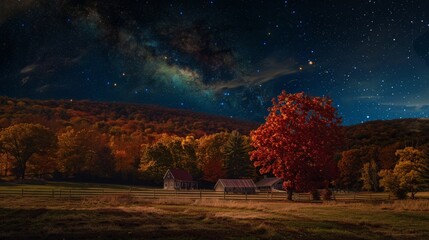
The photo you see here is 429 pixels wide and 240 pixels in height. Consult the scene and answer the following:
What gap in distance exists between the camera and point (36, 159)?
84.3m

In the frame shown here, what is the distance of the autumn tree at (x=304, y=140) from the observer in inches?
1608

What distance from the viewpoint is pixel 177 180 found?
282 feet

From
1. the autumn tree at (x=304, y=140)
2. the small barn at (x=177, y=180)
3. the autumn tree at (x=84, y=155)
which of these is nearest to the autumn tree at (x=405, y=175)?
the autumn tree at (x=304, y=140)

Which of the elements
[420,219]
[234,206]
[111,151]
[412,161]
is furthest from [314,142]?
[111,151]

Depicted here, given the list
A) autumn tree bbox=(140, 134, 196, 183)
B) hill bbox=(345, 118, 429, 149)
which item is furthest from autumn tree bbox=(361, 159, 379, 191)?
autumn tree bbox=(140, 134, 196, 183)

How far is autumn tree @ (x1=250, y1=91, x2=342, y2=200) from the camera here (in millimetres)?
40844

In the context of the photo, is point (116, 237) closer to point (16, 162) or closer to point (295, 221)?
point (295, 221)

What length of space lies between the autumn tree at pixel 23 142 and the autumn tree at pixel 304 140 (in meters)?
58.6

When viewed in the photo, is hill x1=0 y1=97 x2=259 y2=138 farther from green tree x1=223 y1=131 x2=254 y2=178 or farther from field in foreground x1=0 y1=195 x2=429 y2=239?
field in foreground x1=0 y1=195 x2=429 y2=239

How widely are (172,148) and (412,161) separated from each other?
182 feet

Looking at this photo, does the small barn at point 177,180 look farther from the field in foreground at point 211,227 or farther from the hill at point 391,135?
the field in foreground at point 211,227

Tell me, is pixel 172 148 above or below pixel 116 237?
above

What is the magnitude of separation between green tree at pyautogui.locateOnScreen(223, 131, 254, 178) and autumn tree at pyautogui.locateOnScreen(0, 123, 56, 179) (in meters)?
40.3

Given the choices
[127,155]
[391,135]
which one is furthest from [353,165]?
[391,135]
